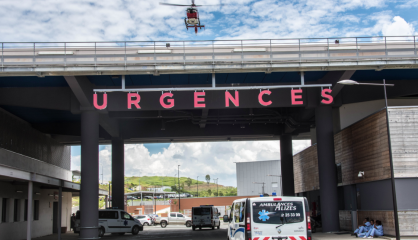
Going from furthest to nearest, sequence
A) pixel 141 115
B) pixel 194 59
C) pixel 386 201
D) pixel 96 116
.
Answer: pixel 141 115, pixel 96 116, pixel 194 59, pixel 386 201

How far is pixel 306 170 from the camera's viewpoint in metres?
37.1

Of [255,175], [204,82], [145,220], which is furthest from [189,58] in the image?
[255,175]

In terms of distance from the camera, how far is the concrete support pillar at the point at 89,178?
24.2 metres

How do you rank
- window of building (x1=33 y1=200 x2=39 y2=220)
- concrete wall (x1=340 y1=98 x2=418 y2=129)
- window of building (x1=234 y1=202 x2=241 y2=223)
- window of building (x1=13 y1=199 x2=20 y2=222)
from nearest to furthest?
1. window of building (x1=234 y1=202 x2=241 y2=223)
2. window of building (x1=13 y1=199 x2=20 y2=222)
3. concrete wall (x1=340 y1=98 x2=418 y2=129)
4. window of building (x1=33 y1=200 x2=39 y2=220)

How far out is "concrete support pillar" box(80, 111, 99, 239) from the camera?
24203 millimetres

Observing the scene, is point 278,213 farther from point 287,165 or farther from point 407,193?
point 287,165

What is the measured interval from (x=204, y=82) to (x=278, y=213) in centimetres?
1540

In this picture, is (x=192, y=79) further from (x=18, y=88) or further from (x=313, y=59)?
(x=18, y=88)

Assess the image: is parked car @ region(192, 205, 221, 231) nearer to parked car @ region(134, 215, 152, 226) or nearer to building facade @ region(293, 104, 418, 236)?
building facade @ region(293, 104, 418, 236)

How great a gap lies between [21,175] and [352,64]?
17.2 meters

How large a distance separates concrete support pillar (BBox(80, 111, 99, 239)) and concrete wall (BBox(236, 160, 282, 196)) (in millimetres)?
67736

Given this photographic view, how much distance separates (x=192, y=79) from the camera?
87.2 ft

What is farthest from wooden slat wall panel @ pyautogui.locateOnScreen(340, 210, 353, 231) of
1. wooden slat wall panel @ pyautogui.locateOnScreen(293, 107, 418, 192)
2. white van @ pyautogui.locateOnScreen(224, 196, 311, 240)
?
white van @ pyautogui.locateOnScreen(224, 196, 311, 240)

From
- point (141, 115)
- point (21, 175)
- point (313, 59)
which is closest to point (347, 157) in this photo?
point (313, 59)
